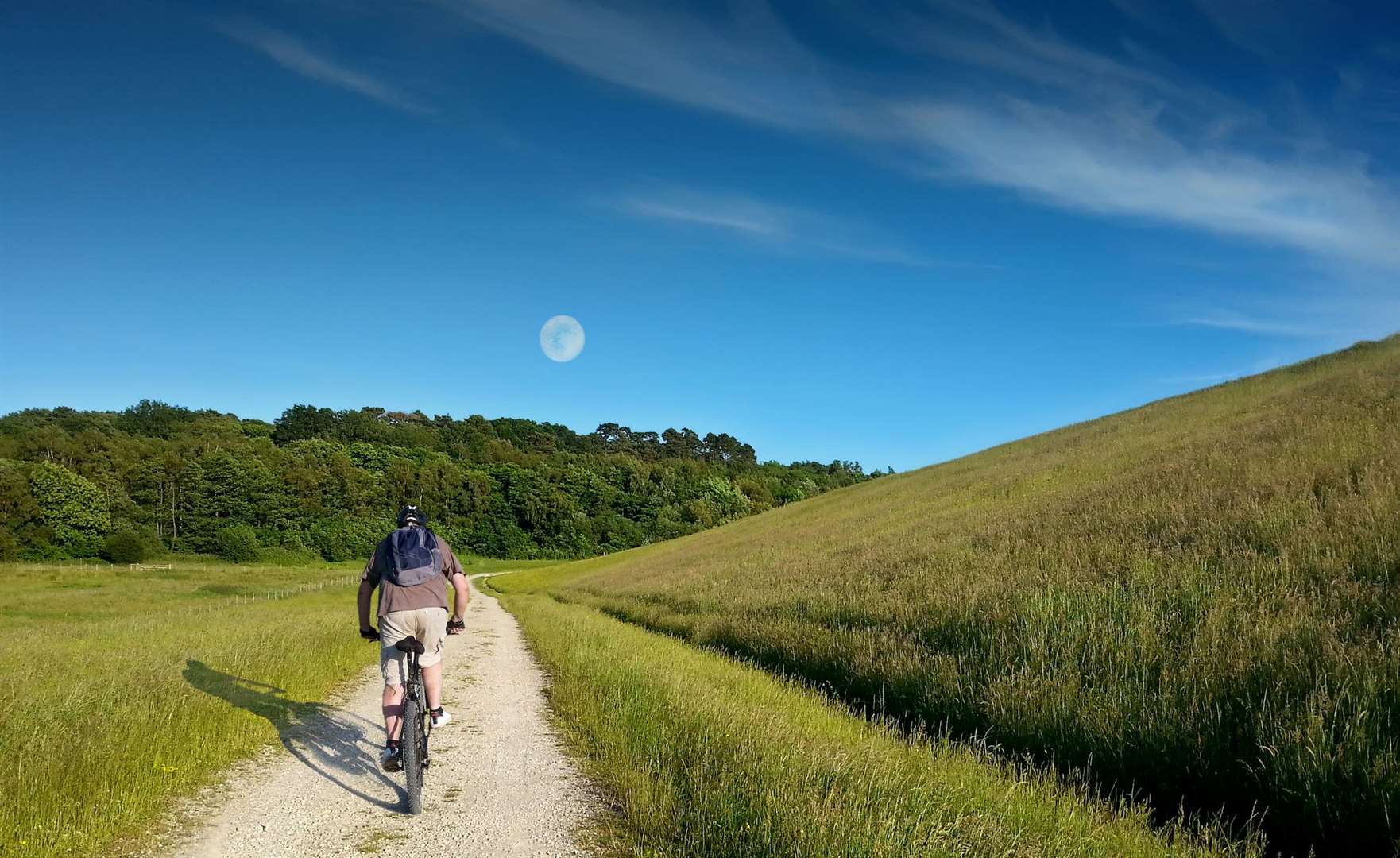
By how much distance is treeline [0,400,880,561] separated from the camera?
94.1 m

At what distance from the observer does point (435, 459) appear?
462 feet

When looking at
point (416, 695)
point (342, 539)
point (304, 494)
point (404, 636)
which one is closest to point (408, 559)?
point (404, 636)

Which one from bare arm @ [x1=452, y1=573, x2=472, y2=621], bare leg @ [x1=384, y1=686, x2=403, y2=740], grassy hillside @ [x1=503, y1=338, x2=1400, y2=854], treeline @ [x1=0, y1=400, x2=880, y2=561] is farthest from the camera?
treeline @ [x1=0, y1=400, x2=880, y2=561]

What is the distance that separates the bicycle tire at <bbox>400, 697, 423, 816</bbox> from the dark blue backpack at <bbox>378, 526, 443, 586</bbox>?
1.17 metres

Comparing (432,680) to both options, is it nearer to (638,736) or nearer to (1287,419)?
(638,736)

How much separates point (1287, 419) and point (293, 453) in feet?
463

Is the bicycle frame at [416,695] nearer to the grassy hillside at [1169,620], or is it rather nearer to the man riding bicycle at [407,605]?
the man riding bicycle at [407,605]

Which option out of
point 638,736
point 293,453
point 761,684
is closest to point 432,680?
point 638,736

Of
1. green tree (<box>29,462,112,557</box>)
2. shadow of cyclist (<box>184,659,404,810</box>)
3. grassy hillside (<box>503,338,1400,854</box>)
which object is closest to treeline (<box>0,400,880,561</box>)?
green tree (<box>29,462,112,557</box>)

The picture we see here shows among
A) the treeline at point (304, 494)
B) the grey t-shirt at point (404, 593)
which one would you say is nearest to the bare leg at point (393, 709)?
the grey t-shirt at point (404, 593)

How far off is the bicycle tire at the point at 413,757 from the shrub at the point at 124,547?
114 metres

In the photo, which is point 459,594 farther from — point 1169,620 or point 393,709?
point 1169,620

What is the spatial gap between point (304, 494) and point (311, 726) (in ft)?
414

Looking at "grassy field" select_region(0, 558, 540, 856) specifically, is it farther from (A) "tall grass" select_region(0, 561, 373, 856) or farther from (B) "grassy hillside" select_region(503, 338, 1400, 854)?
(B) "grassy hillside" select_region(503, 338, 1400, 854)
